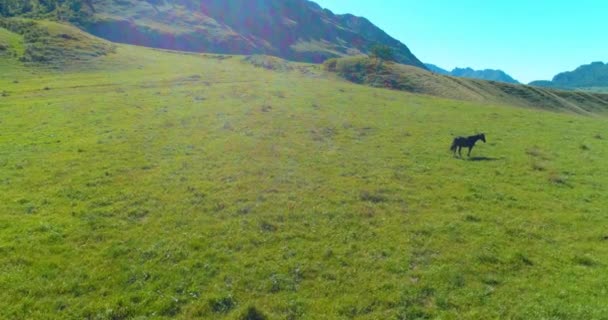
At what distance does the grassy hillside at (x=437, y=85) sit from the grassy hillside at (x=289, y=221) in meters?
51.3

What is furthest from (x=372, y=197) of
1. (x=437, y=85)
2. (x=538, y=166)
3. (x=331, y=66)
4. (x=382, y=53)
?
(x=382, y=53)

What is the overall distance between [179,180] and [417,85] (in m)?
78.0

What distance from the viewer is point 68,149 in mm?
28953

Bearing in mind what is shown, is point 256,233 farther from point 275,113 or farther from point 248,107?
point 248,107

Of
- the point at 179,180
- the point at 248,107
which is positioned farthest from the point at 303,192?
the point at 248,107

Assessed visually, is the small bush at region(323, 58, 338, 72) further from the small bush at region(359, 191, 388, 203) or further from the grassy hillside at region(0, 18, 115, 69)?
the small bush at region(359, 191, 388, 203)

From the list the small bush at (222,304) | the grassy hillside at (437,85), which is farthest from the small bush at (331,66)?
the small bush at (222,304)

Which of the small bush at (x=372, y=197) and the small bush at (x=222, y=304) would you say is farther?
the small bush at (x=372, y=197)

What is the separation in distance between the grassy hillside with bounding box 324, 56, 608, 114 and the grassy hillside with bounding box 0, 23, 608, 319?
2019 inches

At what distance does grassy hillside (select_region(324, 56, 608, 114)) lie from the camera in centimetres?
9094

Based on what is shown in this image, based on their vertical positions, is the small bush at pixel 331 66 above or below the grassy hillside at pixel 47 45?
above

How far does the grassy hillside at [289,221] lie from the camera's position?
42.5ft

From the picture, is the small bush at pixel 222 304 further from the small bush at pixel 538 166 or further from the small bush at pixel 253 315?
the small bush at pixel 538 166

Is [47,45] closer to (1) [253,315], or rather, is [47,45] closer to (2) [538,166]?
(2) [538,166]
